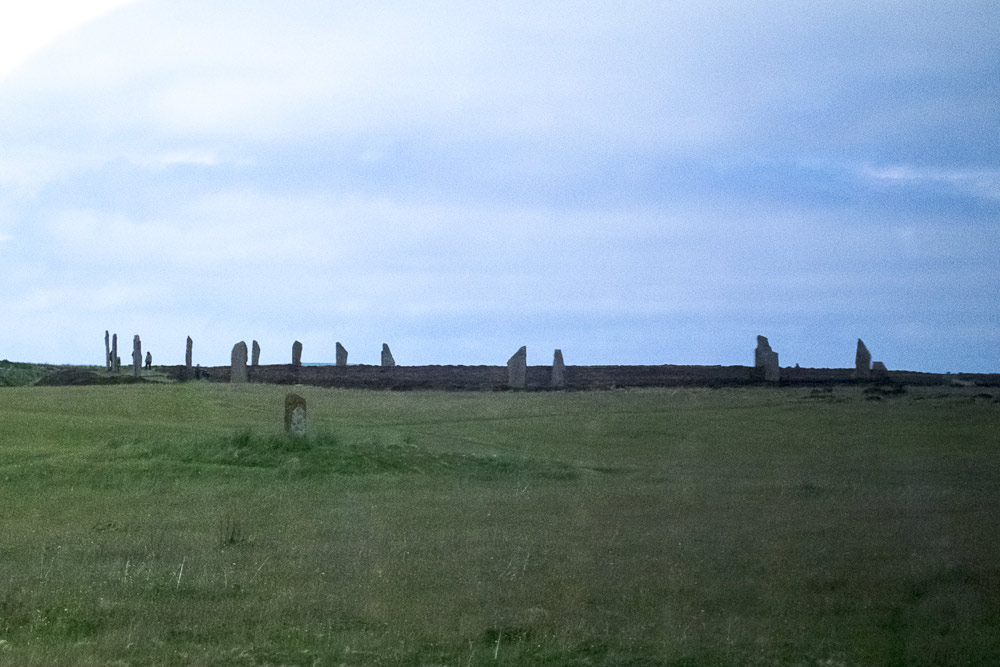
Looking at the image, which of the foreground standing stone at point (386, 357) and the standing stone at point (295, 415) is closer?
the standing stone at point (295, 415)

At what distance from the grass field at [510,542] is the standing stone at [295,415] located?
1.69ft

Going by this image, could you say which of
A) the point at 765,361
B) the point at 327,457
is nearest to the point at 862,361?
the point at 765,361

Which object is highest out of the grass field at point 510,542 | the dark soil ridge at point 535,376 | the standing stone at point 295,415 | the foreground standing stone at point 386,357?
the foreground standing stone at point 386,357

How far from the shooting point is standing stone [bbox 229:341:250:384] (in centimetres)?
4456

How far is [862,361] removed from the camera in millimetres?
41562

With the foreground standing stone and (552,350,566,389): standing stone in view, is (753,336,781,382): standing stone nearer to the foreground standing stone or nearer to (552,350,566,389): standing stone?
(552,350,566,389): standing stone

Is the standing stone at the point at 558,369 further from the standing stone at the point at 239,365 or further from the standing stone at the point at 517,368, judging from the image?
the standing stone at the point at 239,365

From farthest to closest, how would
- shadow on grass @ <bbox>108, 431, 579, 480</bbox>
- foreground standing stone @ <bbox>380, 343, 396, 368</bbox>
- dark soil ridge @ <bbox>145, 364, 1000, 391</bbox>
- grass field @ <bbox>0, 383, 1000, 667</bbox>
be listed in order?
foreground standing stone @ <bbox>380, 343, 396, 368</bbox>, dark soil ridge @ <bbox>145, 364, 1000, 391</bbox>, shadow on grass @ <bbox>108, 431, 579, 480</bbox>, grass field @ <bbox>0, 383, 1000, 667</bbox>

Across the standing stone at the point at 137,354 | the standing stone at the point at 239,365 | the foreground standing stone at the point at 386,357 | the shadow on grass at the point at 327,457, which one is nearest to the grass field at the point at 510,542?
the shadow on grass at the point at 327,457

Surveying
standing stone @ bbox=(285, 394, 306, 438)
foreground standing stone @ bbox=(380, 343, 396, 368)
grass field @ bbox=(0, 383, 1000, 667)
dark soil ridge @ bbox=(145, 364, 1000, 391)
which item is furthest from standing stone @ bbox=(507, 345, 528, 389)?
standing stone @ bbox=(285, 394, 306, 438)

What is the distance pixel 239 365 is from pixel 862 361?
25.7m

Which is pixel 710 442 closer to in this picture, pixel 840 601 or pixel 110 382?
pixel 840 601

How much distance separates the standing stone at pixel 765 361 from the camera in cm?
4103

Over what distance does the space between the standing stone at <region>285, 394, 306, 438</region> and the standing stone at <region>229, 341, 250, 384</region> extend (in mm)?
21424
